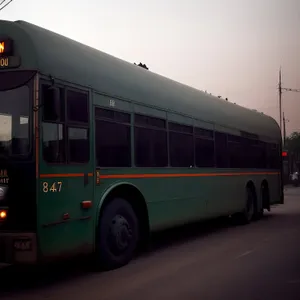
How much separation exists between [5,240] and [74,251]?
1031 mm

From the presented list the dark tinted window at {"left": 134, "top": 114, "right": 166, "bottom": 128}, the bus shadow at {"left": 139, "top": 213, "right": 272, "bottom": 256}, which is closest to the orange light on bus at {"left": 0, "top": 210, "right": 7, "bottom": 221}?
the dark tinted window at {"left": 134, "top": 114, "right": 166, "bottom": 128}

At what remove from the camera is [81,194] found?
682 centimetres

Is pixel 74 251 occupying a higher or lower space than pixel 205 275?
higher

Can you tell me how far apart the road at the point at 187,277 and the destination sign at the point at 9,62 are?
2854mm

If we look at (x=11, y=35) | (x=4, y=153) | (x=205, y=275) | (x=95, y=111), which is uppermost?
(x=11, y=35)

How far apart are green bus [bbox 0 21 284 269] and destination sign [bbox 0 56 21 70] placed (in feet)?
0.04

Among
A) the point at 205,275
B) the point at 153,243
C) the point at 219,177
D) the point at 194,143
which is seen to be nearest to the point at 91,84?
the point at 205,275

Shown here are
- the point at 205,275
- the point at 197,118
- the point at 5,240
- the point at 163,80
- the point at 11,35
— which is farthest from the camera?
the point at 197,118

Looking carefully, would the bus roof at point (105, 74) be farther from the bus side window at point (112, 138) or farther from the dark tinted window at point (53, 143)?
the dark tinted window at point (53, 143)

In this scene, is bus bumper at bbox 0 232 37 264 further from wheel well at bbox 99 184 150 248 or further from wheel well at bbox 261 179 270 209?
wheel well at bbox 261 179 270 209

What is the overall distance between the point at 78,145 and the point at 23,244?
158 centimetres

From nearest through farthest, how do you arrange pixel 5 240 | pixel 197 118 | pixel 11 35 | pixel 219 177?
pixel 5 240 → pixel 11 35 → pixel 197 118 → pixel 219 177

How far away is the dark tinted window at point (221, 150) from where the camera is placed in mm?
11859

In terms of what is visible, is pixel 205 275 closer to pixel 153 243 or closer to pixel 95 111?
pixel 95 111
